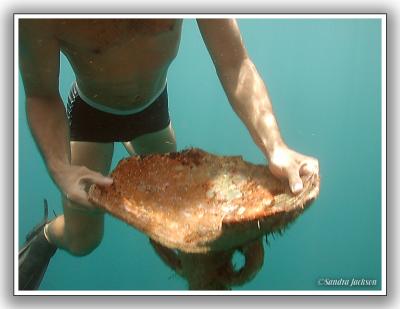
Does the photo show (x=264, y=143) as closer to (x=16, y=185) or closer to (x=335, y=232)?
(x=16, y=185)

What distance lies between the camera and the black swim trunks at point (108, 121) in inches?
102

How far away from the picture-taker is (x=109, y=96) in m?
2.39

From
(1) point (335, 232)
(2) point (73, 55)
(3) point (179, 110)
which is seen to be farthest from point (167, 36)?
(1) point (335, 232)

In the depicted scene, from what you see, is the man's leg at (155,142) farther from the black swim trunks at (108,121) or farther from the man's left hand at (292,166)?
the man's left hand at (292,166)

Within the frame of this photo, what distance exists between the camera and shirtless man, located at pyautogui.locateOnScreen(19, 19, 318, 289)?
1854 mm

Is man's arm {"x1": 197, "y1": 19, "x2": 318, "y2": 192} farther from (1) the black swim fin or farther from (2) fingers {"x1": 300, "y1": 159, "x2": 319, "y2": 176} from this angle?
(1) the black swim fin

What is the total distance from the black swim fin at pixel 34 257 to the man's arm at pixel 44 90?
671mm

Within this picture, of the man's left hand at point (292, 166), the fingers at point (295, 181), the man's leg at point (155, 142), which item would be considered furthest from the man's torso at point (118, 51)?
the fingers at point (295, 181)

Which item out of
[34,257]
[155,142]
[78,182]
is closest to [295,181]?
[78,182]

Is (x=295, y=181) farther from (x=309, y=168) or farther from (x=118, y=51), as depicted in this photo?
(x=118, y=51)

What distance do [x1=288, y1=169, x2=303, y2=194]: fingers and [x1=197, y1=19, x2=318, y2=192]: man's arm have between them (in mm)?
167

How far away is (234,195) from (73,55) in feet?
3.41

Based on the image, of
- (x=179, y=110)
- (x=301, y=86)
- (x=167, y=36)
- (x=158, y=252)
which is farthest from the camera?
(x=179, y=110)

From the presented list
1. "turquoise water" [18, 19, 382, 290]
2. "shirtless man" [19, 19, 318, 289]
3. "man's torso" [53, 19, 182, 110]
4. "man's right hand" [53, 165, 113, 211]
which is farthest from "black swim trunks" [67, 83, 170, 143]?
"turquoise water" [18, 19, 382, 290]
